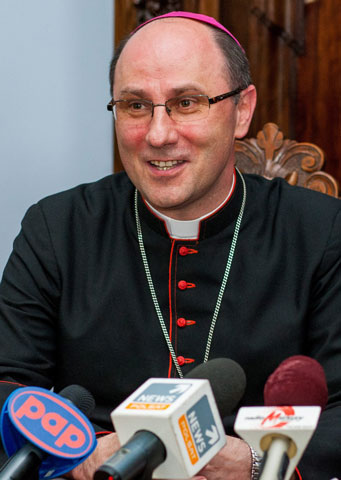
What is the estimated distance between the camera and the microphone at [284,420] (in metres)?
0.73

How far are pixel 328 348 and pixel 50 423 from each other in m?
0.97

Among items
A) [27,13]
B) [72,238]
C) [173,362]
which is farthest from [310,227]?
[27,13]

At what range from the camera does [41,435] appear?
78 cm

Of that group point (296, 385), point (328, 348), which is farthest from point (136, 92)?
point (296, 385)

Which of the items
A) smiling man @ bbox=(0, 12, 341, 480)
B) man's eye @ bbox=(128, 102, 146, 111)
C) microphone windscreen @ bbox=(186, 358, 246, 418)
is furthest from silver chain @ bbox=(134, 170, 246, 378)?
microphone windscreen @ bbox=(186, 358, 246, 418)

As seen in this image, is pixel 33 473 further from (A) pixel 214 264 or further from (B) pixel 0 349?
(A) pixel 214 264

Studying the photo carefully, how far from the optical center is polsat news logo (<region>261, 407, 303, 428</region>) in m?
0.75

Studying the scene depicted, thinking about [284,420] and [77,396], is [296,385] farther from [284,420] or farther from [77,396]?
[77,396]

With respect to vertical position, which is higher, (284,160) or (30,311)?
(284,160)

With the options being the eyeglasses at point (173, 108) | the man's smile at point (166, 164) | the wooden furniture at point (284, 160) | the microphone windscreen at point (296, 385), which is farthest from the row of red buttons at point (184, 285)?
the microphone windscreen at point (296, 385)

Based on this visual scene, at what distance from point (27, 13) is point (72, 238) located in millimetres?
1026

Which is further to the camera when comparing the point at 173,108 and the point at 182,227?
the point at 182,227

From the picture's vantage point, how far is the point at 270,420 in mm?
761

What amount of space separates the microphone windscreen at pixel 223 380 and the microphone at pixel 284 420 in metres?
0.12
